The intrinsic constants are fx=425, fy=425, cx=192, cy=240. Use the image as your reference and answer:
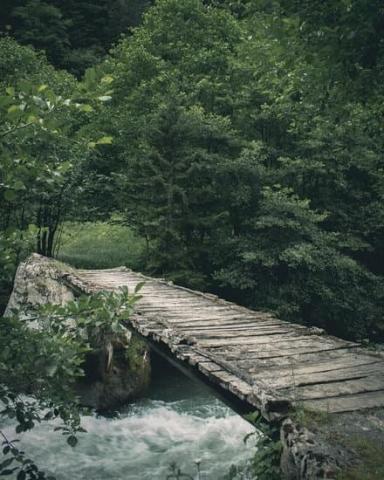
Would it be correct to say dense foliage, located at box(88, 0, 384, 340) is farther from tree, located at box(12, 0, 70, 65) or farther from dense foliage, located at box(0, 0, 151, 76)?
tree, located at box(12, 0, 70, 65)

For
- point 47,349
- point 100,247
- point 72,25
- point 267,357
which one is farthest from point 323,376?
point 72,25

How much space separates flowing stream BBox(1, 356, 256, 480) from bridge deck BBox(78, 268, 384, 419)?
104 inches

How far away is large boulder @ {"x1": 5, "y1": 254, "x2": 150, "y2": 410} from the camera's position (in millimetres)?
9375

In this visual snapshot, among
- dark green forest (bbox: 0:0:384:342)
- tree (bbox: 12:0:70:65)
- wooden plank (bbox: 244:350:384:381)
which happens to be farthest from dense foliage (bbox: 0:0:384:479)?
tree (bbox: 12:0:70:65)

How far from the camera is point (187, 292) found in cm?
890

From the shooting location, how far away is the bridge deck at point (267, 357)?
11.2 ft

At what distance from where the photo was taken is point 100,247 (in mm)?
16312

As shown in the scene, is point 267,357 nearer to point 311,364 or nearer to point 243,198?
point 311,364

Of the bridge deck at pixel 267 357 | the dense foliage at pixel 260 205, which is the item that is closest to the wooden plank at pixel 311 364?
the bridge deck at pixel 267 357

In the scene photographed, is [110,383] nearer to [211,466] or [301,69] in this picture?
[211,466]

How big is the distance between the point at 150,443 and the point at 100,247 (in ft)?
31.0

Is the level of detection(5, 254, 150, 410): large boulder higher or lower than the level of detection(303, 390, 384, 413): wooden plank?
lower

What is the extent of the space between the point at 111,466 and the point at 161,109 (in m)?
9.43

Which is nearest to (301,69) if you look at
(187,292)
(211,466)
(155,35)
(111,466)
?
(187,292)
